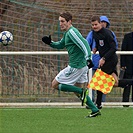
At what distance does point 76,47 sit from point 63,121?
132cm

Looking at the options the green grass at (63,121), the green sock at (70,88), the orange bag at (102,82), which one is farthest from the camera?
the orange bag at (102,82)

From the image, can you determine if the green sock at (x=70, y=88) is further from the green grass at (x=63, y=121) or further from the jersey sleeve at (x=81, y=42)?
the jersey sleeve at (x=81, y=42)

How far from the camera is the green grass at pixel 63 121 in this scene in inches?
387

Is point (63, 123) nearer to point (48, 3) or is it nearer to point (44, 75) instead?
point (44, 75)

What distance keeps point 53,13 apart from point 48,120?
6.72 m

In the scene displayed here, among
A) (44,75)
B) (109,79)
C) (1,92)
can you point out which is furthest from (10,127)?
(44,75)

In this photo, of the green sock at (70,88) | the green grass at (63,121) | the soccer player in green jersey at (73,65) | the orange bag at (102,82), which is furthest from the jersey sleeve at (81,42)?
the orange bag at (102,82)

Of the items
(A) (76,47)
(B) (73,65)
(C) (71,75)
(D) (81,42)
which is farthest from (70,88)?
(D) (81,42)

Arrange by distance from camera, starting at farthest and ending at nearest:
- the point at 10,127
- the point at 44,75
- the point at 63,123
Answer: the point at 44,75 < the point at 63,123 < the point at 10,127

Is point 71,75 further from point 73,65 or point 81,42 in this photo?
point 81,42

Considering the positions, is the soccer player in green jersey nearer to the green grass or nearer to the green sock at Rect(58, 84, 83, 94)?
the green sock at Rect(58, 84, 83, 94)

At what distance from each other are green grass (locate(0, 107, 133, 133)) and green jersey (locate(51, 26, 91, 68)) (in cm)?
92

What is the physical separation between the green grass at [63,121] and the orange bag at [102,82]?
0.42 m

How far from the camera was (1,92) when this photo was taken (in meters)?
15.9
